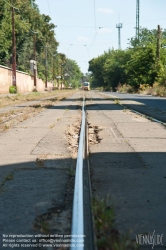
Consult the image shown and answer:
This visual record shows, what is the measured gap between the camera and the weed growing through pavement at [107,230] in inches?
116

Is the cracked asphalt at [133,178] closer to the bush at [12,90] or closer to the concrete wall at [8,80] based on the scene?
the concrete wall at [8,80]

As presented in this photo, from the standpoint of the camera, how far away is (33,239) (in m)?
3.27

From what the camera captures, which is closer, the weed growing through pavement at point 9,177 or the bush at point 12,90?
the weed growing through pavement at point 9,177

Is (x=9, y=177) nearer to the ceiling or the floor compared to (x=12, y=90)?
nearer to the floor

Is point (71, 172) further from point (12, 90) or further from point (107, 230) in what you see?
point (12, 90)

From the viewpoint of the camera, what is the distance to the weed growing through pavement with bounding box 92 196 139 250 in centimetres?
295

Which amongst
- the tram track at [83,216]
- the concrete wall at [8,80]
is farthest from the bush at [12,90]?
the tram track at [83,216]

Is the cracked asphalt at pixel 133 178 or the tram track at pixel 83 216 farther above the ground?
the tram track at pixel 83 216

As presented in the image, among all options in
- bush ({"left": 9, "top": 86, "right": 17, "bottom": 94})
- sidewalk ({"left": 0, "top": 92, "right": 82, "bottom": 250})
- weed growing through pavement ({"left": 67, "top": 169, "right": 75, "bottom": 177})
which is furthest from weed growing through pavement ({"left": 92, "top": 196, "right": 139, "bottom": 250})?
bush ({"left": 9, "top": 86, "right": 17, "bottom": 94})

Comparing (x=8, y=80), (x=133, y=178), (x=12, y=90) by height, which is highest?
(x=8, y=80)

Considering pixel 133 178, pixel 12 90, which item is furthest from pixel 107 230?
pixel 12 90

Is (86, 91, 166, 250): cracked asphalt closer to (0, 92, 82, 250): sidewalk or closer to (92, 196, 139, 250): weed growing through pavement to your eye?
(92, 196, 139, 250): weed growing through pavement

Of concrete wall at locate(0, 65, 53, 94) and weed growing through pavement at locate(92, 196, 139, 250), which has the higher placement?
concrete wall at locate(0, 65, 53, 94)

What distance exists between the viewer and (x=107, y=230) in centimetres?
334
